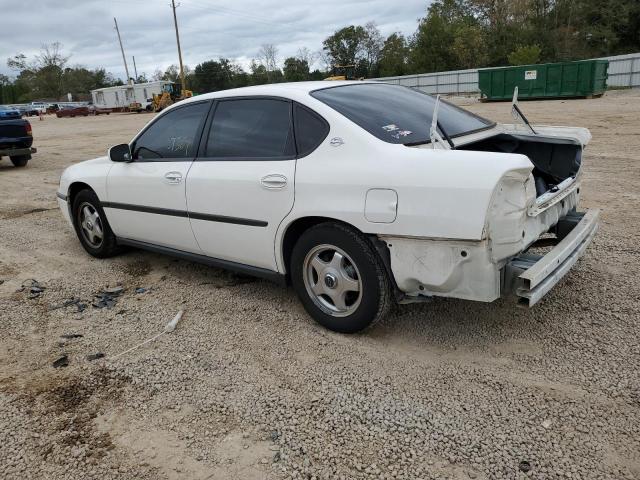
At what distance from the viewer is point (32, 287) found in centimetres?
481

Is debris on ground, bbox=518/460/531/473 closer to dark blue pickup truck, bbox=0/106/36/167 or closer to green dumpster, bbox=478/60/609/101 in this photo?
dark blue pickup truck, bbox=0/106/36/167

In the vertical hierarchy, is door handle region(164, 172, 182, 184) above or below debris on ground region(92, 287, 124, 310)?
above

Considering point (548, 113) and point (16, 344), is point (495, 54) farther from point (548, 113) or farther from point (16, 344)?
point (16, 344)

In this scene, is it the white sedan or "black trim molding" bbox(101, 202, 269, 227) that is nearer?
the white sedan

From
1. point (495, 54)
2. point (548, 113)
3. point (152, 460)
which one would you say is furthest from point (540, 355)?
point (495, 54)

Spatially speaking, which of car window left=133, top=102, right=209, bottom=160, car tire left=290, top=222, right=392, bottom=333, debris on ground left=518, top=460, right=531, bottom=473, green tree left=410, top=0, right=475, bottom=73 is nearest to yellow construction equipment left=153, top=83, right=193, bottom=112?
green tree left=410, top=0, right=475, bottom=73

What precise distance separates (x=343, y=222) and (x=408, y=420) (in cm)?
122

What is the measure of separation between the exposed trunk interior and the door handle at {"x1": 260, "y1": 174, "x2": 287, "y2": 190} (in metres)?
1.43

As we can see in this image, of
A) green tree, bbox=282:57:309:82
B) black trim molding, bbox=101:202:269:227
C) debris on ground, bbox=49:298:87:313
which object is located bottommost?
debris on ground, bbox=49:298:87:313

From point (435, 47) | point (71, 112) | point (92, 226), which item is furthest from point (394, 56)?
point (92, 226)

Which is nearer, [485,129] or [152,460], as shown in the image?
[152,460]

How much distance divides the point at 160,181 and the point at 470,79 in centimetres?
3592

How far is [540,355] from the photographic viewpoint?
3160 millimetres

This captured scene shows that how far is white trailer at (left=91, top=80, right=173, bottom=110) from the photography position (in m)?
49.6
